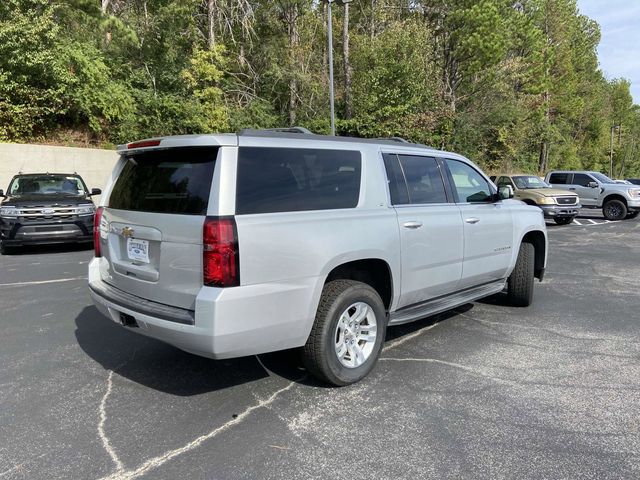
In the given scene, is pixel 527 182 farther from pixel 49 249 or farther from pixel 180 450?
pixel 180 450

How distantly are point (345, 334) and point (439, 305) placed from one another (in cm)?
122

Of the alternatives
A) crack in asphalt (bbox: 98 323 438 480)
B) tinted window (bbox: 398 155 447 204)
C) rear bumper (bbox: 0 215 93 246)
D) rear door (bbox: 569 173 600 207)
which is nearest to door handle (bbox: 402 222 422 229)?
tinted window (bbox: 398 155 447 204)

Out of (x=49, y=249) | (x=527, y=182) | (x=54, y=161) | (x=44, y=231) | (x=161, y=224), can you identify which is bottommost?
(x=49, y=249)

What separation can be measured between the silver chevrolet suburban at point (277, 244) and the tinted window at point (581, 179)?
17004 millimetres

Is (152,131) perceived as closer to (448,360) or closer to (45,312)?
(45,312)

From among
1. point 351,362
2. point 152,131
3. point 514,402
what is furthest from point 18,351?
point 152,131

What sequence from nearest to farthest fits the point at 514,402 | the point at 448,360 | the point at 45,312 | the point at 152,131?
the point at 514,402, the point at 448,360, the point at 45,312, the point at 152,131

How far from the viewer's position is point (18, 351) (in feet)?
14.9

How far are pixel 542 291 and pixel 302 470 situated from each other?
528 cm

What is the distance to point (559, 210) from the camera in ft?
52.0

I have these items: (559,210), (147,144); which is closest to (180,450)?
(147,144)

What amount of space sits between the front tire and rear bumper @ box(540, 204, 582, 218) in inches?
529

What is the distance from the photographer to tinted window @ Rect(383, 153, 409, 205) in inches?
164

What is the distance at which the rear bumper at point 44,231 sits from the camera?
9.61 m
